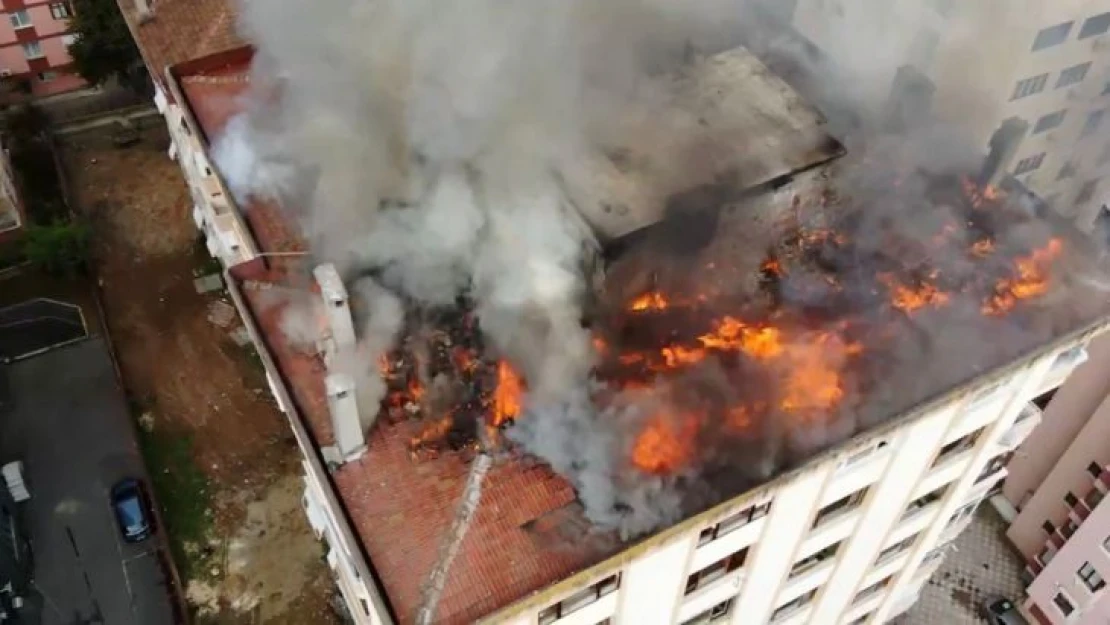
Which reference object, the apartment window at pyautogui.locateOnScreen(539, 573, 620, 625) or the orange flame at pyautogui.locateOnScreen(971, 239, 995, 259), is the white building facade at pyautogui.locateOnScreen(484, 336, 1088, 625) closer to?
the apartment window at pyautogui.locateOnScreen(539, 573, 620, 625)

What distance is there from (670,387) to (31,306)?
17.7m

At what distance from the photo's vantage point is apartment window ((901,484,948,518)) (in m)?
12.5

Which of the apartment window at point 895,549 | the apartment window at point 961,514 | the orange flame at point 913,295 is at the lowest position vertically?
the apartment window at point 961,514

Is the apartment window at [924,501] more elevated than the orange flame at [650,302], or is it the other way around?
the orange flame at [650,302]

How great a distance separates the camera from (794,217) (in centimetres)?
1177

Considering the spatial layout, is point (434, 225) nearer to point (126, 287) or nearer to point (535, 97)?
point (535, 97)

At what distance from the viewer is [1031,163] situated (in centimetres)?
2120

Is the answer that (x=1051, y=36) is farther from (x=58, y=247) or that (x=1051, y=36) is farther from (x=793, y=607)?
(x=58, y=247)

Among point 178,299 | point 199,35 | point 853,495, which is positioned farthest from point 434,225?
point 178,299

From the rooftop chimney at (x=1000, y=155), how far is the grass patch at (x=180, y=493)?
15204 millimetres

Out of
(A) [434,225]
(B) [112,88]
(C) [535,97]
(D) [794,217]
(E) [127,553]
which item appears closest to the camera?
(A) [434,225]

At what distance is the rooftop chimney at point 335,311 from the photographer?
29.5ft

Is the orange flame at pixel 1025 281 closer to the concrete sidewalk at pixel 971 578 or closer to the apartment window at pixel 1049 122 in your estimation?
the concrete sidewalk at pixel 971 578

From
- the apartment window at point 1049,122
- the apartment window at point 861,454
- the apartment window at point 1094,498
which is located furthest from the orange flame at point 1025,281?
the apartment window at point 1049,122
